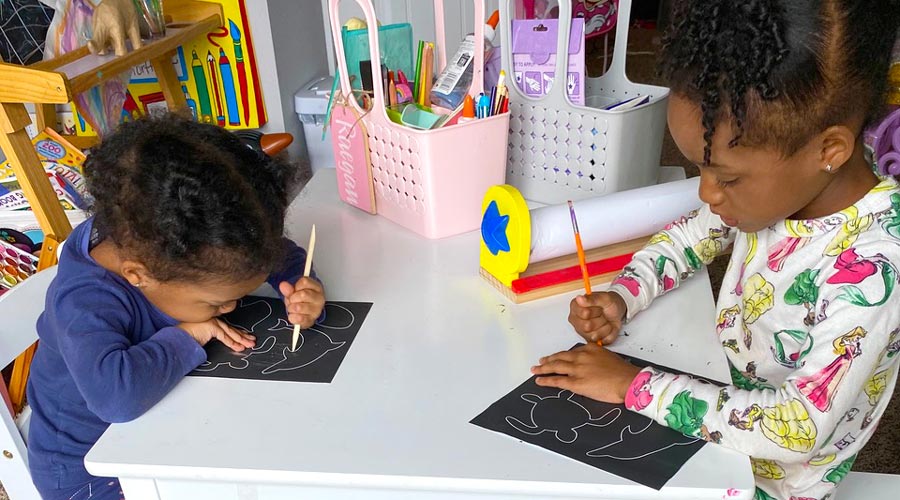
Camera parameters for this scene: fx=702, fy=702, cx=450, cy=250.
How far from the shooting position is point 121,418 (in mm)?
679

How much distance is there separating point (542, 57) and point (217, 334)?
25.4 inches

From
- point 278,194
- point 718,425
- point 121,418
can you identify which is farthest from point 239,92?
point 718,425

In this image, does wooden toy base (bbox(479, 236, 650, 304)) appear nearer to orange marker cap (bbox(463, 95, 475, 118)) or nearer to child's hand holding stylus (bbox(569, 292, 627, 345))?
child's hand holding stylus (bbox(569, 292, 627, 345))

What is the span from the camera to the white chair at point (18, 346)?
847 mm

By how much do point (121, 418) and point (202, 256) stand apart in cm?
18

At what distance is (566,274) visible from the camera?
0.90 m

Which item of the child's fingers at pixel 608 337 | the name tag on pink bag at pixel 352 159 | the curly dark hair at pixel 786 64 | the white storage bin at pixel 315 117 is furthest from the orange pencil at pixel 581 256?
the white storage bin at pixel 315 117

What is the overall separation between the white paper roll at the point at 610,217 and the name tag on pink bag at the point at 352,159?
0.32m

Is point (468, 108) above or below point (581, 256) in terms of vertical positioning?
above

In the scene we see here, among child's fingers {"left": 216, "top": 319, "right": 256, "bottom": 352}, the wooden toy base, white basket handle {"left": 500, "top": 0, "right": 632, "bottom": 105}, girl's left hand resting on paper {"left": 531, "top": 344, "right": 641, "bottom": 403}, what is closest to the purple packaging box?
white basket handle {"left": 500, "top": 0, "right": 632, "bottom": 105}

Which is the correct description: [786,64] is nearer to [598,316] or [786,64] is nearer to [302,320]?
[598,316]

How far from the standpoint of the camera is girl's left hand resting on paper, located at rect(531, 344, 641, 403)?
0.69 meters

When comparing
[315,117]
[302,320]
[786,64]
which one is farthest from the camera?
[315,117]

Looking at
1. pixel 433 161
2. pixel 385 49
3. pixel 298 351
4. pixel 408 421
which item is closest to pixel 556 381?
pixel 408 421
